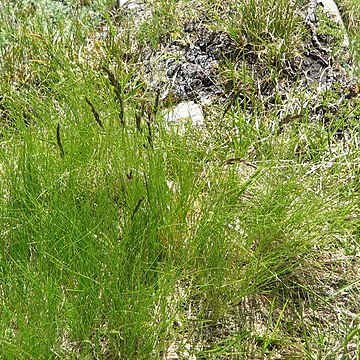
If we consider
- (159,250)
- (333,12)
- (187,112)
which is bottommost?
(159,250)

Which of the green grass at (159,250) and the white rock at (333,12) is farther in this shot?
the white rock at (333,12)

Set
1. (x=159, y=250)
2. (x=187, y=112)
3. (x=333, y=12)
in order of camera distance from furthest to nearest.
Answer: (x=333, y=12) < (x=187, y=112) < (x=159, y=250)

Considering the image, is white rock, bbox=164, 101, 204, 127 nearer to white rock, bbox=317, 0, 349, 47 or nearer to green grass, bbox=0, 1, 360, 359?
green grass, bbox=0, 1, 360, 359

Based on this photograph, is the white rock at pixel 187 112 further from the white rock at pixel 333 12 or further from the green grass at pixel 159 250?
the white rock at pixel 333 12

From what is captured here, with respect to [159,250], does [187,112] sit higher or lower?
higher

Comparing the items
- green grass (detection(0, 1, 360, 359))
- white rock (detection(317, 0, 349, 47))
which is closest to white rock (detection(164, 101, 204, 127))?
green grass (detection(0, 1, 360, 359))

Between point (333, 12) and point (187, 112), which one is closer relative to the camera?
point (187, 112)

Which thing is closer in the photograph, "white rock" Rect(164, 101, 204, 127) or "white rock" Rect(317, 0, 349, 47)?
"white rock" Rect(164, 101, 204, 127)

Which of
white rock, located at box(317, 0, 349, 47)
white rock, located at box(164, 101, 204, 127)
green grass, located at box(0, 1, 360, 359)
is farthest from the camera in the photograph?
white rock, located at box(317, 0, 349, 47)

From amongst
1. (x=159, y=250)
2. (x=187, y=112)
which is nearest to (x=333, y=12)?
(x=187, y=112)

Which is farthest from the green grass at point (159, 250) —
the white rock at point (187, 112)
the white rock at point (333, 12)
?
the white rock at point (333, 12)

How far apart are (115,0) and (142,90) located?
1.18 metres

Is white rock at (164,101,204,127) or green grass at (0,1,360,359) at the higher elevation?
white rock at (164,101,204,127)

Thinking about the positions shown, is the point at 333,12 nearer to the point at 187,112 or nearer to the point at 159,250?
the point at 187,112
